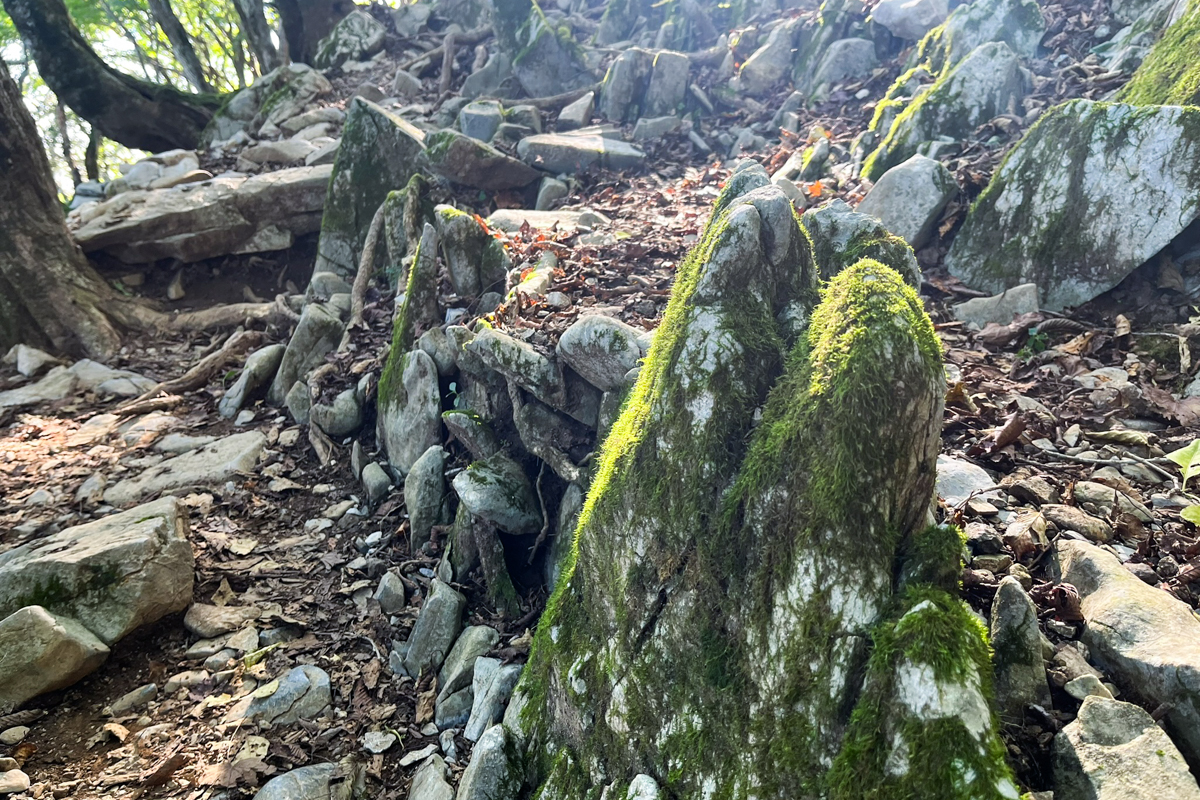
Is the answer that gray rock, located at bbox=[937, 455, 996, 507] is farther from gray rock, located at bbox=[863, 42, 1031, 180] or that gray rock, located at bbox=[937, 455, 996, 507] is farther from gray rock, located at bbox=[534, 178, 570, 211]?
gray rock, located at bbox=[534, 178, 570, 211]

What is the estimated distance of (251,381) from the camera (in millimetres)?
7895

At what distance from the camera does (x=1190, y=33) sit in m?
5.64

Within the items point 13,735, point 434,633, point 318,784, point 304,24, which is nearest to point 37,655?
point 13,735

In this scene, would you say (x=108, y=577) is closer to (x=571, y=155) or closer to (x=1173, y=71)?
(x=571, y=155)

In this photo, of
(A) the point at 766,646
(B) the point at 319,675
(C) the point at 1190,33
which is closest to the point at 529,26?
(C) the point at 1190,33

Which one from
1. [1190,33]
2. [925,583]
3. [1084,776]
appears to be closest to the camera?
[1084,776]

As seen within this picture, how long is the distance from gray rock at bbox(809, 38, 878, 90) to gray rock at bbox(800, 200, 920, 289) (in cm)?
799

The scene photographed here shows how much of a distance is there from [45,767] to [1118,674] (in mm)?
5432

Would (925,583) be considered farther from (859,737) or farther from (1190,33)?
(1190,33)

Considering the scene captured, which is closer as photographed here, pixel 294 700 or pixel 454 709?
pixel 454 709

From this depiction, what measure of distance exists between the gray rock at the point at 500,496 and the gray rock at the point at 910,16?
30.8 feet

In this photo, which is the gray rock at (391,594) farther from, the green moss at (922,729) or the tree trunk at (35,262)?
Answer: the tree trunk at (35,262)

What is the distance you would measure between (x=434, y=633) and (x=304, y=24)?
1767 centimetres

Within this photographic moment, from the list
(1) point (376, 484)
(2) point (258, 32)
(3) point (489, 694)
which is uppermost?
(2) point (258, 32)
